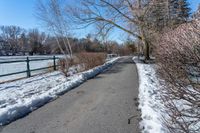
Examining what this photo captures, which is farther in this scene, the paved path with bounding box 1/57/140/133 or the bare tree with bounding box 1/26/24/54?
the bare tree with bounding box 1/26/24/54

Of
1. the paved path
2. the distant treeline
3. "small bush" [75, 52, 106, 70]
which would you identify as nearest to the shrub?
the paved path

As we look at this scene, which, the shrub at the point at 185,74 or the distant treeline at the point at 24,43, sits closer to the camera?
the shrub at the point at 185,74

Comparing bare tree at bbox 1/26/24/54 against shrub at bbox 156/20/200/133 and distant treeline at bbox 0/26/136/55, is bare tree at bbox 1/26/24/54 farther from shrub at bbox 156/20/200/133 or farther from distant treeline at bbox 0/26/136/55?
shrub at bbox 156/20/200/133

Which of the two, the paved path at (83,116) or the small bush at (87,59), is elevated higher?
the small bush at (87,59)

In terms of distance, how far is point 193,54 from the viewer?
2.83 meters

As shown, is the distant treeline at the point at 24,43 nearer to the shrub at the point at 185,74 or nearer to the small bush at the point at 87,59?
the small bush at the point at 87,59

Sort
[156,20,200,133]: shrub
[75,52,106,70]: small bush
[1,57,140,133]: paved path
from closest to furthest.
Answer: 1. [156,20,200,133]: shrub
2. [1,57,140,133]: paved path
3. [75,52,106,70]: small bush

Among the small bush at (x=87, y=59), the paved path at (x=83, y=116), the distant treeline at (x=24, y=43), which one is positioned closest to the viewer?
the paved path at (x=83, y=116)

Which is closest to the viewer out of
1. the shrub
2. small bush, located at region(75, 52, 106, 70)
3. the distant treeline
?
the shrub

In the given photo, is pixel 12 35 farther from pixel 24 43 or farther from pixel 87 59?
pixel 87 59

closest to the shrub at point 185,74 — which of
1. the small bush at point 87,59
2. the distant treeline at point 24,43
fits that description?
the small bush at point 87,59

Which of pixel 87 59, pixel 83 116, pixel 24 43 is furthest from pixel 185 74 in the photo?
pixel 24 43

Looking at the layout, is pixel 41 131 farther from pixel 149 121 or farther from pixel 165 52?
pixel 165 52

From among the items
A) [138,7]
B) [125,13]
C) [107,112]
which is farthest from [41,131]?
[125,13]
